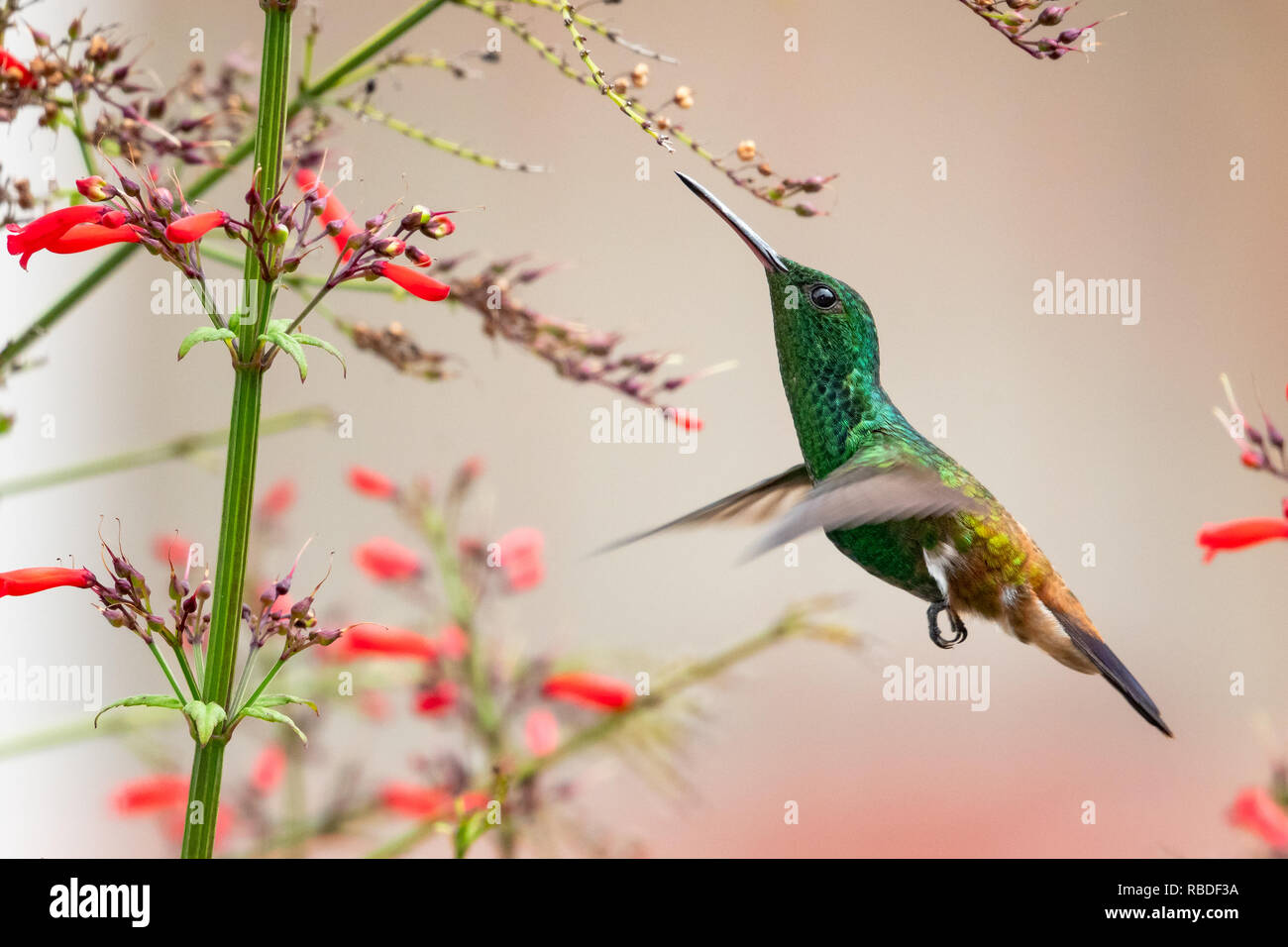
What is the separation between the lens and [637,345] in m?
5.17

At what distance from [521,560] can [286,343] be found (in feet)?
3.21

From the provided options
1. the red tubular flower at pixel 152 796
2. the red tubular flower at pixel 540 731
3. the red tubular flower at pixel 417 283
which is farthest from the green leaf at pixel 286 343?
the red tubular flower at pixel 152 796

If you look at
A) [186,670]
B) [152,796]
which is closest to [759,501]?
[186,670]

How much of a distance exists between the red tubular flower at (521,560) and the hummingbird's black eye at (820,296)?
2.37 ft

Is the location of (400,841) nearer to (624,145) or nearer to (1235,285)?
(624,145)

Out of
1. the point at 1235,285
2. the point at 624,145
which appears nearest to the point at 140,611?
the point at 624,145

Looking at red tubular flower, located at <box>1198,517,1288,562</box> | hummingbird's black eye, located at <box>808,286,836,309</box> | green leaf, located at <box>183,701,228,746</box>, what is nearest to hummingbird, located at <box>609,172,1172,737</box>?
hummingbird's black eye, located at <box>808,286,836,309</box>

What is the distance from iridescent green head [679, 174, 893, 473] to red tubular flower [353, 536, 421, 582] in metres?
0.84

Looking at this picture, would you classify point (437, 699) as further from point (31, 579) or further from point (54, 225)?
point (54, 225)

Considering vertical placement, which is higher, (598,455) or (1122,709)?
(598,455)

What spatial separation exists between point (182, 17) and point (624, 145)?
6.24ft

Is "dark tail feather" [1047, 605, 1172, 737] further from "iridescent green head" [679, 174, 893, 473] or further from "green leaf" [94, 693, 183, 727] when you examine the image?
"green leaf" [94, 693, 183, 727]

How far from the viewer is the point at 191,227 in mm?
964

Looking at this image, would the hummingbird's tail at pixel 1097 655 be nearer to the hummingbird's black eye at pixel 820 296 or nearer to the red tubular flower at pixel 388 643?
the hummingbird's black eye at pixel 820 296
